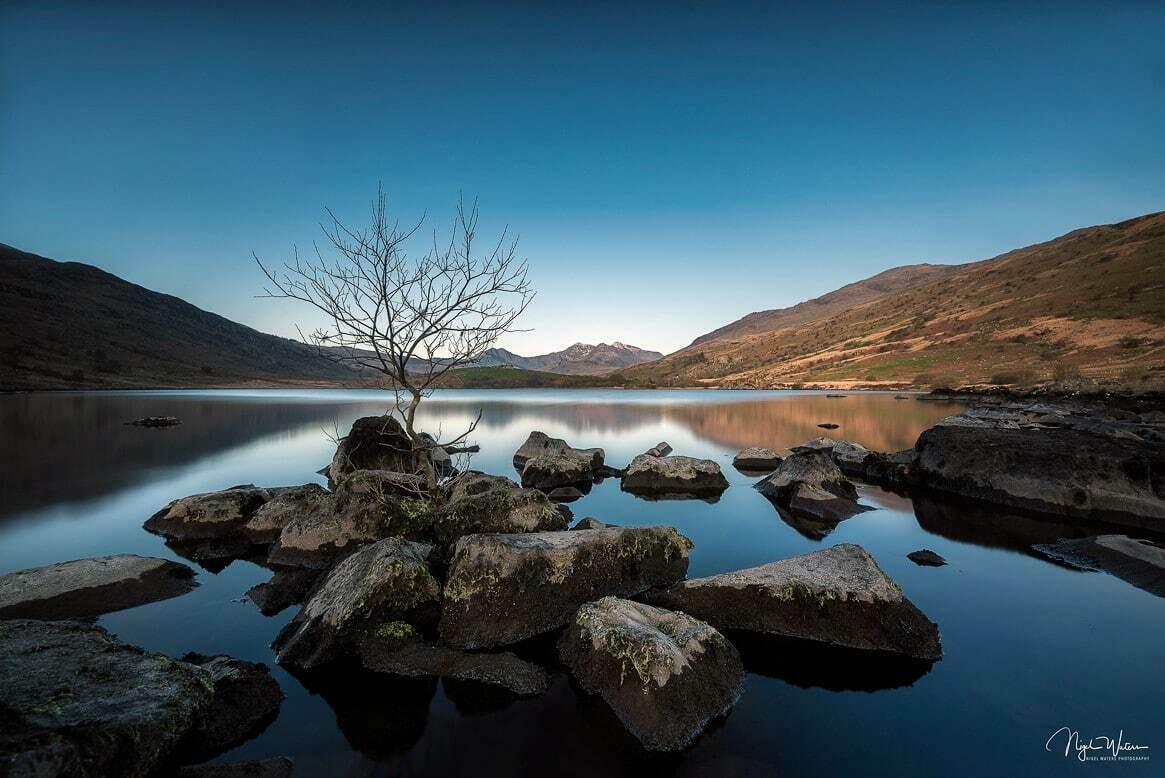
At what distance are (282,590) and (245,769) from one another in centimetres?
525

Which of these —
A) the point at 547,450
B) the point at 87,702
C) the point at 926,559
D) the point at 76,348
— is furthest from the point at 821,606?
the point at 76,348

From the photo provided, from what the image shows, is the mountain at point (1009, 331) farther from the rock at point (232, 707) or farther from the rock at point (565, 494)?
the rock at point (232, 707)

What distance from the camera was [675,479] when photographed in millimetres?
19562

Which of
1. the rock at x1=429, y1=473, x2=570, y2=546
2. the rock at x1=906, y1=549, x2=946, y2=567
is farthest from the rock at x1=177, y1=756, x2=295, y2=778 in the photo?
the rock at x1=906, y1=549, x2=946, y2=567

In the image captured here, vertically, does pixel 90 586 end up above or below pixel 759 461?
above

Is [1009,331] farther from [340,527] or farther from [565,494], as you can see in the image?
[340,527]

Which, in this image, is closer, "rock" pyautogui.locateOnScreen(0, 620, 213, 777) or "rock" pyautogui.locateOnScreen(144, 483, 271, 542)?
"rock" pyautogui.locateOnScreen(0, 620, 213, 777)

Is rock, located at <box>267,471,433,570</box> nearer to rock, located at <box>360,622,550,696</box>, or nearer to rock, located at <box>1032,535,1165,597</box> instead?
rock, located at <box>360,622,550,696</box>

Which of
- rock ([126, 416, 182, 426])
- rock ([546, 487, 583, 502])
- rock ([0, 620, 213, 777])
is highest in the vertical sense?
rock ([126, 416, 182, 426])

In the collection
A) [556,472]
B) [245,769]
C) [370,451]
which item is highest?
[370,451]

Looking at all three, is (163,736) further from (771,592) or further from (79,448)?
(79,448)

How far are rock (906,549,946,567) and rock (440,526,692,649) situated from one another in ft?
24.0

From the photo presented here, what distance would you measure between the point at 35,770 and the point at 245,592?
720 cm

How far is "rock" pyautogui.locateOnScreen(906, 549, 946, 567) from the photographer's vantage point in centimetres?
1175
